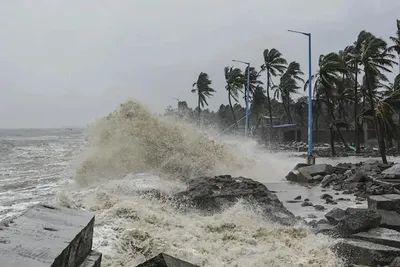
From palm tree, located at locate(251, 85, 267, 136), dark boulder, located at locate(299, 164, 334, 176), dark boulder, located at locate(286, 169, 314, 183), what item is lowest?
dark boulder, located at locate(286, 169, 314, 183)

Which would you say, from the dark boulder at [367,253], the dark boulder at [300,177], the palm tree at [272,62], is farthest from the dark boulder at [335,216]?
the palm tree at [272,62]

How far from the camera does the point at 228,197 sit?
9.62 metres

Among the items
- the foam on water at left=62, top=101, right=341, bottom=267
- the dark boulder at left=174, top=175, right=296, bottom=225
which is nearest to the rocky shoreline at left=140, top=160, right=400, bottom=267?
the dark boulder at left=174, top=175, right=296, bottom=225

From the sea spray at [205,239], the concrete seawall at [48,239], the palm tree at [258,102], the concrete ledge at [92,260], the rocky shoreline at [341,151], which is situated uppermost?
the palm tree at [258,102]

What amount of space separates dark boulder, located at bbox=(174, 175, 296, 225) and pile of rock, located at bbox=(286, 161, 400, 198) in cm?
307

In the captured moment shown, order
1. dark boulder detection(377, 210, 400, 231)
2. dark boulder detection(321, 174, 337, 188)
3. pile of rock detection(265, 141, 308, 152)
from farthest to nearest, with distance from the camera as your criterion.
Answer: pile of rock detection(265, 141, 308, 152) → dark boulder detection(321, 174, 337, 188) → dark boulder detection(377, 210, 400, 231)

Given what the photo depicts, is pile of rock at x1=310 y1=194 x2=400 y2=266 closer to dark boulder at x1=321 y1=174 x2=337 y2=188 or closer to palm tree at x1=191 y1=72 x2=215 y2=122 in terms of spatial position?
dark boulder at x1=321 y1=174 x2=337 y2=188

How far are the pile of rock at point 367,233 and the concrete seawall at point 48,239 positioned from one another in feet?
11.6

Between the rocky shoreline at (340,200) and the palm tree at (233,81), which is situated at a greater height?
the palm tree at (233,81)

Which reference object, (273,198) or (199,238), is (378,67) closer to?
(273,198)

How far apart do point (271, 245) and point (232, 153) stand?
1311cm

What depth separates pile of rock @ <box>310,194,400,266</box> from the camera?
590 centimetres

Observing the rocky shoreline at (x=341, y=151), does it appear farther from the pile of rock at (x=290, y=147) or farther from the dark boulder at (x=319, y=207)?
the dark boulder at (x=319, y=207)

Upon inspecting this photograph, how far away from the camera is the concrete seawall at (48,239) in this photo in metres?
3.14
